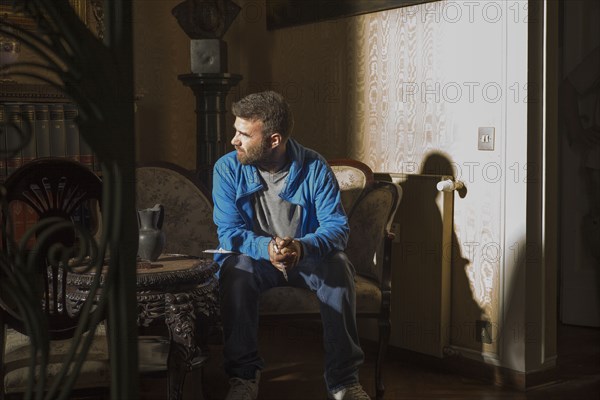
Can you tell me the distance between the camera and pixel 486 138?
135 inches

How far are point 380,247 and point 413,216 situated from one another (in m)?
0.34

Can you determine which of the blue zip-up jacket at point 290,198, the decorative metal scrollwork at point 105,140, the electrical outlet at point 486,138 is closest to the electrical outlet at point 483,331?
the electrical outlet at point 486,138

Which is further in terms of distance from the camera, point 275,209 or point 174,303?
point 275,209

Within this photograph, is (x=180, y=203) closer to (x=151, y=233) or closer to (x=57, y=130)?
(x=57, y=130)

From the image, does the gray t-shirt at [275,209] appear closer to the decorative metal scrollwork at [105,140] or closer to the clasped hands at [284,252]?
the clasped hands at [284,252]

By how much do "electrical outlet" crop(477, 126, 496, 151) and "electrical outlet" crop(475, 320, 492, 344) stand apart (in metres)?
0.73

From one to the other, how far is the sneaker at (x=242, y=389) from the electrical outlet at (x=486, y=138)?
4.38ft

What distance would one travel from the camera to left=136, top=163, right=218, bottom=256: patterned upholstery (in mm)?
3646

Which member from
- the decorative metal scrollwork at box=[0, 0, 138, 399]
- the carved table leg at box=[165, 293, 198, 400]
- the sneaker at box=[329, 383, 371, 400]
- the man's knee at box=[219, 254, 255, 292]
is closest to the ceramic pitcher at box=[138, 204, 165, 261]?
the carved table leg at box=[165, 293, 198, 400]

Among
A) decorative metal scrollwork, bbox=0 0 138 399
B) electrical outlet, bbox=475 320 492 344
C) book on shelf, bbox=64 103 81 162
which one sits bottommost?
electrical outlet, bbox=475 320 492 344

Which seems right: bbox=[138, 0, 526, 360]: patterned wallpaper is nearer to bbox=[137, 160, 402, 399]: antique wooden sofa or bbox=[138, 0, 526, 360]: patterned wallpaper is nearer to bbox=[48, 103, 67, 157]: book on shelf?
bbox=[137, 160, 402, 399]: antique wooden sofa

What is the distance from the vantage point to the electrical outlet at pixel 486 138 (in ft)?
11.2

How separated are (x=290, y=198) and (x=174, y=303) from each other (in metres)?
0.72

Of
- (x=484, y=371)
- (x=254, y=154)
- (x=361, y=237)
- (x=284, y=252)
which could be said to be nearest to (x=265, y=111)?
(x=254, y=154)
